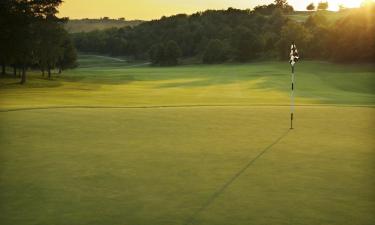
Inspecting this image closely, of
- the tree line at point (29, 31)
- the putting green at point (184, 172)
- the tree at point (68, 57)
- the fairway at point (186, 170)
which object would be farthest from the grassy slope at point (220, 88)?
the putting green at point (184, 172)

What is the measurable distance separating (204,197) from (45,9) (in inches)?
2416

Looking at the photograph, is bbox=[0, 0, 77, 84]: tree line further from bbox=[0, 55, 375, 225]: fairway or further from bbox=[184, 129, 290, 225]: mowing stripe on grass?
bbox=[184, 129, 290, 225]: mowing stripe on grass

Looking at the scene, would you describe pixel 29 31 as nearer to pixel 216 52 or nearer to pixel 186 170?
pixel 186 170

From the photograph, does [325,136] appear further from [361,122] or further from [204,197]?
[204,197]

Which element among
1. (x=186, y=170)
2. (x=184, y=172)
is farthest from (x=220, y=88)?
(x=184, y=172)

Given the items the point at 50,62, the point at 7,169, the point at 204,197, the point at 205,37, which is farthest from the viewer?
the point at 205,37

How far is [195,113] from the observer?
73.9 ft

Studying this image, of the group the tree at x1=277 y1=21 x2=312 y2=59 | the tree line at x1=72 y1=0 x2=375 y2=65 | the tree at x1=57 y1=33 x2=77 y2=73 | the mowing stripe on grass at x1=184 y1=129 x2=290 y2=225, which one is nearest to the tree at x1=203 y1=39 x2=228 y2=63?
the tree line at x1=72 y1=0 x2=375 y2=65

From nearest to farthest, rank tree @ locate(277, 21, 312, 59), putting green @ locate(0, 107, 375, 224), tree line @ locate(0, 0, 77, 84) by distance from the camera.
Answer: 1. putting green @ locate(0, 107, 375, 224)
2. tree line @ locate(0, 0, 77, 84)
3. tree @ locate(277, 21, 312, 59)

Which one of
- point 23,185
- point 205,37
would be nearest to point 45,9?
point 23,185

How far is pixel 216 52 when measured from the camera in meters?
122

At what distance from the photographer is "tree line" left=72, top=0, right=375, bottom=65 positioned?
81.7 m

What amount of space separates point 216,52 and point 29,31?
67.4m

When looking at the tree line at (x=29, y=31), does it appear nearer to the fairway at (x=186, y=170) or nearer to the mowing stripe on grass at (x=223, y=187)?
the fairway at (x=186, y=170)
